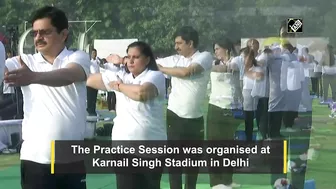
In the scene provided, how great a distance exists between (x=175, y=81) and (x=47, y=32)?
2.85 feet

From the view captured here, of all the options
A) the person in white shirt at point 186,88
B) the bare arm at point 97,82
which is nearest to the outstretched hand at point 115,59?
the bare arm at point 97,82

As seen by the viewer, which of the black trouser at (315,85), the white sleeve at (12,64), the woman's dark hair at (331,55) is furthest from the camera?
the black trouser at (315,85)

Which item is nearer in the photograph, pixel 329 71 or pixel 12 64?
pixel 12 64

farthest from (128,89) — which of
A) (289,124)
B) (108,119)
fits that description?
(289,124)

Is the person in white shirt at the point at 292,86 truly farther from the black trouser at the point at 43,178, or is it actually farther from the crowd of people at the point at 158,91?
the black trouser at the point at 43,178

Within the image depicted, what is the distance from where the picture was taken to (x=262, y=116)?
4.63 m

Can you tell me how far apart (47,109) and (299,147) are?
1.75 meters

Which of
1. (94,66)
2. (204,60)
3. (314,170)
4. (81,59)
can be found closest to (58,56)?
(81,59)

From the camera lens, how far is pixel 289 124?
4.72 metres

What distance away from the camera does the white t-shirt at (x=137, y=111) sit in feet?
13.9

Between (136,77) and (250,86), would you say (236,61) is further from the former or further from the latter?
(136,77)

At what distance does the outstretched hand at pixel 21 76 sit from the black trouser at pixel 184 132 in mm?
983

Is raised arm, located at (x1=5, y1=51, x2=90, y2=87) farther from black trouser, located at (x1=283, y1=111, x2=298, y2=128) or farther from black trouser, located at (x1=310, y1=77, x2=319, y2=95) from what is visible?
black trouser, located at (x1=310, y1=77, x2=319, y2=95)

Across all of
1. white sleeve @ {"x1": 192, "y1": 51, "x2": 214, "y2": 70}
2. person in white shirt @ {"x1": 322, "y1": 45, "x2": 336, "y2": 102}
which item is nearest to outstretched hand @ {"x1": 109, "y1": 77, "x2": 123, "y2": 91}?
white sleeve @ {"x1": 192, "y1": 51, "x2": 214, "y2": 70}
